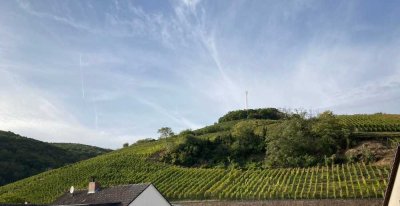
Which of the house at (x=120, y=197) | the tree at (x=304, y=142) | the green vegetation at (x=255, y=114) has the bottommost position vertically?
the house at (x=120, y=197)

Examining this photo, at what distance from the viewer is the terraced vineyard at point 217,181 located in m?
44.9

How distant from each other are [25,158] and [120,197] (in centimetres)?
6421

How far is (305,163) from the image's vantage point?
57.1 meters

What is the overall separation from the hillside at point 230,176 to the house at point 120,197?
14.0 m

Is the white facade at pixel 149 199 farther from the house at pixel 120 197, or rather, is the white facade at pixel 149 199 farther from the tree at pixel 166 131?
the tree at pixel 166 131

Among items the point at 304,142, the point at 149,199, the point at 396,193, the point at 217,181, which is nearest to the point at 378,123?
the point at 304,142

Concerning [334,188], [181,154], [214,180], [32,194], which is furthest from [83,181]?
[334,188]

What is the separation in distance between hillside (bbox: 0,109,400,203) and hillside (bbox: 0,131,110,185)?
48.4ft

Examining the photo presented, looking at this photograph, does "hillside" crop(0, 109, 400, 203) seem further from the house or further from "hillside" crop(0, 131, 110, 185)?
"hillside" crop(0, 131, 110, 185)

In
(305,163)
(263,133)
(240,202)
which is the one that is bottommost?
(240,202)

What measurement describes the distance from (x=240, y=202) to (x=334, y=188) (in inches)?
350

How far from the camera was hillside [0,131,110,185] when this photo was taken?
83.3m

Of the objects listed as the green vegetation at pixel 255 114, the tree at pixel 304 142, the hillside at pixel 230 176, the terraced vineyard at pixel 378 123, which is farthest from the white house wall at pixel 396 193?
the green vegetation at pixel 255 114

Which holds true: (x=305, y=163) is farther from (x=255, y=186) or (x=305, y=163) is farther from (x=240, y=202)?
(x=240, y=202)
